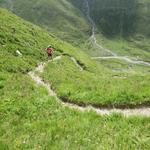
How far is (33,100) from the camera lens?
2009 centimetres

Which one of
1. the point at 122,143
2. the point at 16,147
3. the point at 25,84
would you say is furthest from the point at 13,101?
the point at 122,143

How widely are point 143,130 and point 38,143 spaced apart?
4.11m

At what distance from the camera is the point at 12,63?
3634 centimetres

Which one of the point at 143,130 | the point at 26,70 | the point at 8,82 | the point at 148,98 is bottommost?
the point at 26,70

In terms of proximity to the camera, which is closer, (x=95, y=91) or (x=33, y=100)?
(x=33, y=100)

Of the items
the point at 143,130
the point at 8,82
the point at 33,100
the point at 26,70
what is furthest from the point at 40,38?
the point at 143,130

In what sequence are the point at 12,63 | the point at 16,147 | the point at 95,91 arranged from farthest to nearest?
1. the point at 12,63
2. the point at 95,91
3. the point at 16,147

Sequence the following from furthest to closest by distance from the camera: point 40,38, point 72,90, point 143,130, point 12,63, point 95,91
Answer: point 40,38 → point 12,63 → point 72,90 → point 95,91 → point 143,130

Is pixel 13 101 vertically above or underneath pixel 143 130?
underneath

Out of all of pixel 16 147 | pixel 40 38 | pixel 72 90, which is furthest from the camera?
pixel 40 38

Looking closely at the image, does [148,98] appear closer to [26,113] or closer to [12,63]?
[26,113]

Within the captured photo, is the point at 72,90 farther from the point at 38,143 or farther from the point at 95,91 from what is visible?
the point at 38,143

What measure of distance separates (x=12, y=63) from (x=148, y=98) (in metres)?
19.1

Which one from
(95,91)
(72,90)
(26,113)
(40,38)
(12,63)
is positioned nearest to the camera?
(26,113)
